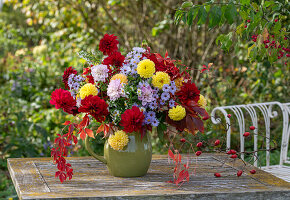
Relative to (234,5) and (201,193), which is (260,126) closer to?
(234,5)

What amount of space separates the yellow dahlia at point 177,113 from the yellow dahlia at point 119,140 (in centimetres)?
21

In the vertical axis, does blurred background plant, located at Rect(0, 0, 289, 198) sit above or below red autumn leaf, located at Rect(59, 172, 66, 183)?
above

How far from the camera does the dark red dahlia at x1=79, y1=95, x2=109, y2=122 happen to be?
5.22ft

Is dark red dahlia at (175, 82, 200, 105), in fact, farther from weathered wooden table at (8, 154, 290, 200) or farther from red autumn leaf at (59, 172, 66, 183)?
red autumn leaf at (59, 172, 66, 183)

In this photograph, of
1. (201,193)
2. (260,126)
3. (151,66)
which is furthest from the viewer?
(260,126)

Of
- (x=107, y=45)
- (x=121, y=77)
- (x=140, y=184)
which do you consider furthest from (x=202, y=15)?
(x=140, y=184)

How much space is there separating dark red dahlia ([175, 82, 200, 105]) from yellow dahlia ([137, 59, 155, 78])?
0.15 m

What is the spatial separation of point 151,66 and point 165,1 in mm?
3284

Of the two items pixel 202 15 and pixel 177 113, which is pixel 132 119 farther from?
pixel 202 15

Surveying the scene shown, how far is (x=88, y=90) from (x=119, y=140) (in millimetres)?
239

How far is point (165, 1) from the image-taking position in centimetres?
481

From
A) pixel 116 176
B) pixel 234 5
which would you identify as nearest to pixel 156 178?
pixel 116 176

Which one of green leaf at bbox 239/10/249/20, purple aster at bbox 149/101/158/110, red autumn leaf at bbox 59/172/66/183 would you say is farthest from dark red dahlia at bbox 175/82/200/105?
green leaf at bbox 239/10/249/20

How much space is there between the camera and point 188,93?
1.69 meters
